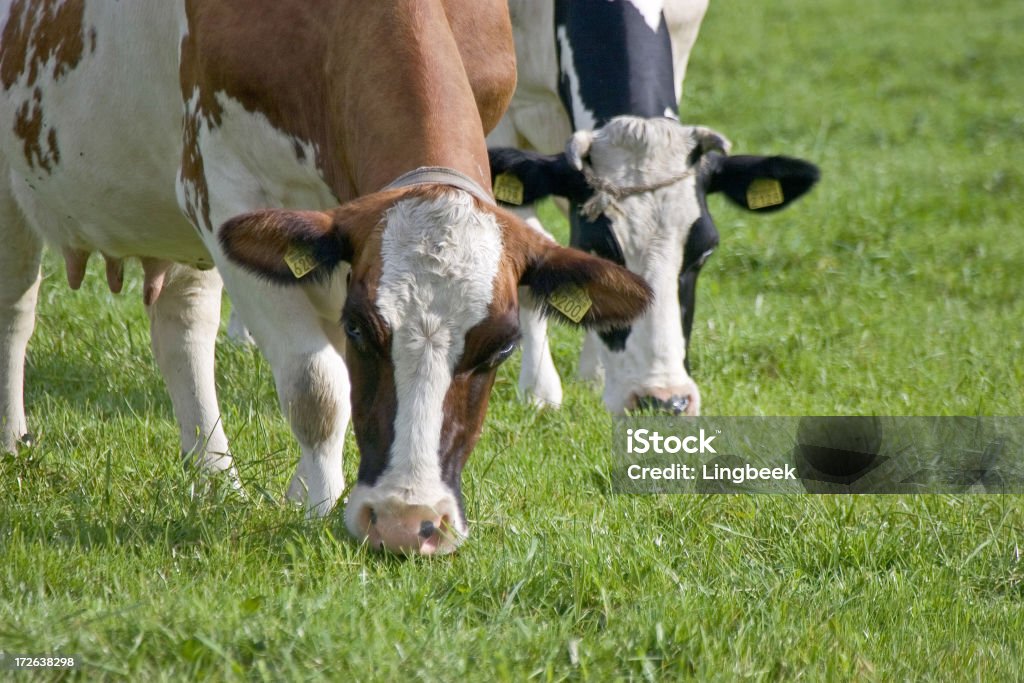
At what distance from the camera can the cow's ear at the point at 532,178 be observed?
635 centimetres

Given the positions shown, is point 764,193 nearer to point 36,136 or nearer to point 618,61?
point 618,61

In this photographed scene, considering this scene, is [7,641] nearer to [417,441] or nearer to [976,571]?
[417,441]

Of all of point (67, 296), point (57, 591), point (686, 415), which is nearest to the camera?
point (57, 591)

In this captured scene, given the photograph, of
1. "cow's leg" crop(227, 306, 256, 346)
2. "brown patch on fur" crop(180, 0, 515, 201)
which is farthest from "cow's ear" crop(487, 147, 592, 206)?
"cow's leg" crop(227, 306, 256, 346)

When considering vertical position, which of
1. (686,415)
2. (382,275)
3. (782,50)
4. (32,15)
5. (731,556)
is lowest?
(782,50)

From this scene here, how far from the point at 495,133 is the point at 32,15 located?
2873 mm

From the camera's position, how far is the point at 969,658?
371cm

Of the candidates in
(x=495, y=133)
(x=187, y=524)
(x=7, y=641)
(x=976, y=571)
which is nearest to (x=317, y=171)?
(x=187, y=524)

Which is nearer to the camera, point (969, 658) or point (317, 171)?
point (969, 658)

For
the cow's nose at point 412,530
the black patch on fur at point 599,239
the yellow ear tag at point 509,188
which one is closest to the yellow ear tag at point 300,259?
the cow's nose at point 412,530

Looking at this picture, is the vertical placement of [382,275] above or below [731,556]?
above

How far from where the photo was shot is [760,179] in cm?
672

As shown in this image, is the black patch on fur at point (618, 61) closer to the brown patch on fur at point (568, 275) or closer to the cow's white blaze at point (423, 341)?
the brown patch on fur at point (568, 275)

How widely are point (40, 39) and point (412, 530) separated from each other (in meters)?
2.74
